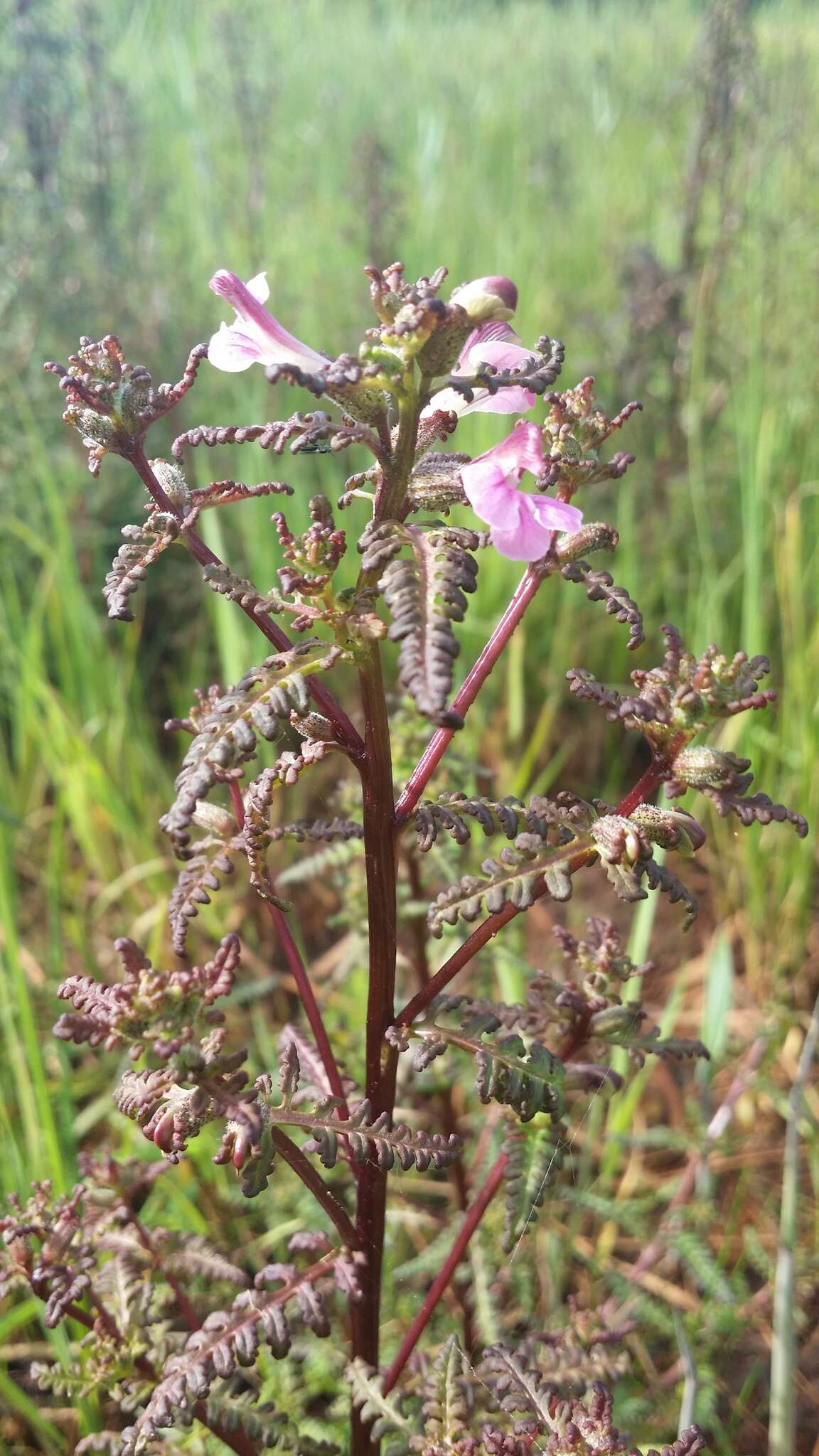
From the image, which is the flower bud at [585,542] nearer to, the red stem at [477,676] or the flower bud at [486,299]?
the red stem at [477,676]

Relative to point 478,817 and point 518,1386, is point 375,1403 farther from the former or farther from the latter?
point 478,817

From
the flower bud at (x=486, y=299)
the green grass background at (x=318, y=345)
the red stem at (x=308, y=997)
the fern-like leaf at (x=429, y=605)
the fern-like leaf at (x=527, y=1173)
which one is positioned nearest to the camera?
the fern-like leaf at (x=429, y=605)

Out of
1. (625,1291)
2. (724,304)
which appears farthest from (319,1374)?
(724,304)

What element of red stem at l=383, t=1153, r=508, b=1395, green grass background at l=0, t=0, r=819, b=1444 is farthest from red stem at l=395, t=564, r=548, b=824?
green grass background at l=0, t=0, r=819, b=1444

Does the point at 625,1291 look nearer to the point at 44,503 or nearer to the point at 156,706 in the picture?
the point at 156,706

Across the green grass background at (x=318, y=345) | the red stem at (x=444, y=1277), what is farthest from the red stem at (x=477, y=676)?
the green grass background at (x=318, y=345)
